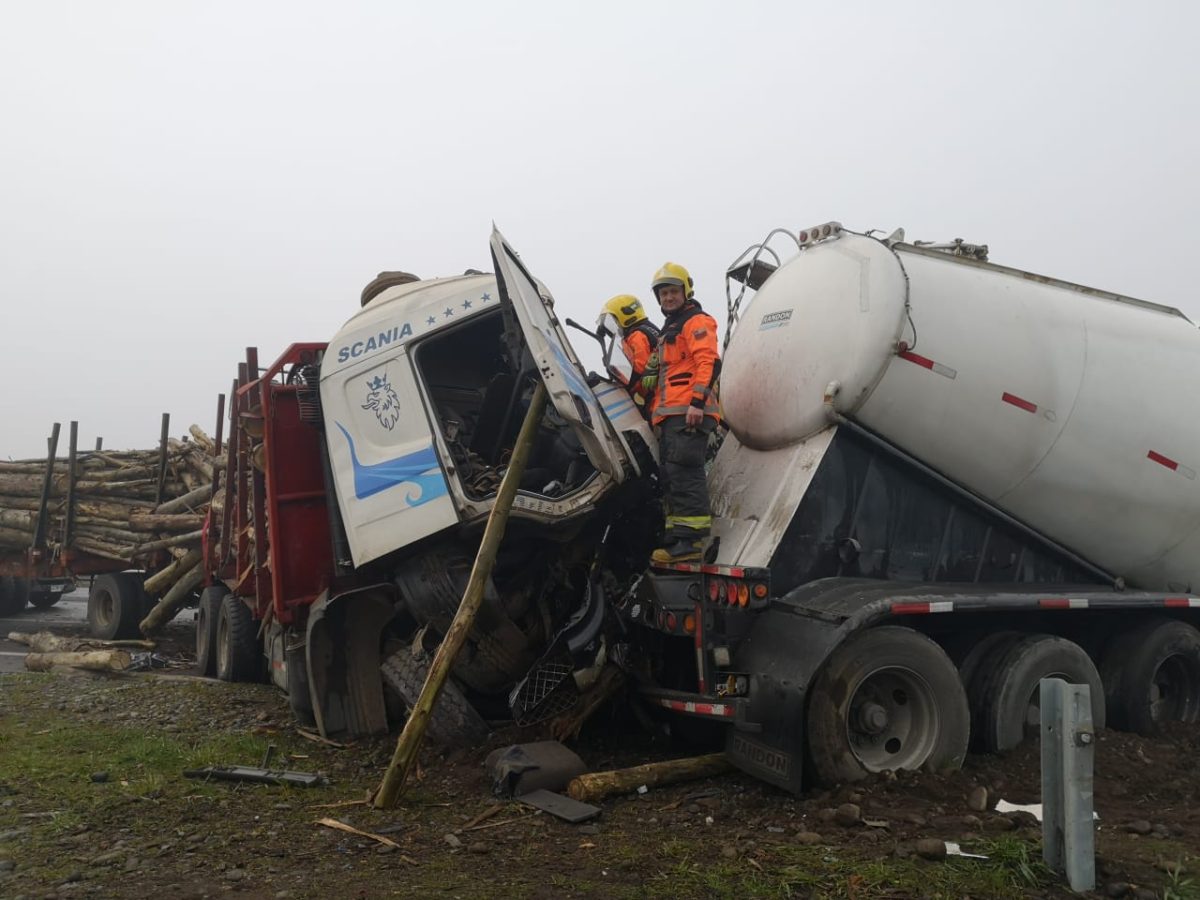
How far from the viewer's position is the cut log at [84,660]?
30.7ft

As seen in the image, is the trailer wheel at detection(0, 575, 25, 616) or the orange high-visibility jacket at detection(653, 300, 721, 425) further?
the trailer wheel at detection(0, 575, 25, 616)

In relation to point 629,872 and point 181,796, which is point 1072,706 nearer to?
point 629,872

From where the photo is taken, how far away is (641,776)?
185 inches

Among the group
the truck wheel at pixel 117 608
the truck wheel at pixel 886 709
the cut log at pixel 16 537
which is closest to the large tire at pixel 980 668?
the truck wheel at pixel 886 709

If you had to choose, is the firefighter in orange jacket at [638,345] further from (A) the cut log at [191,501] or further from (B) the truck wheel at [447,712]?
(A) the cut log at [191,501]

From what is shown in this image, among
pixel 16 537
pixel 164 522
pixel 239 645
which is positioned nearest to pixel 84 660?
pixel 239 645

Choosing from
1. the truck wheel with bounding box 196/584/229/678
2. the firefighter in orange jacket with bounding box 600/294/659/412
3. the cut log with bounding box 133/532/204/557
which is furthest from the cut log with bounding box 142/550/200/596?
the firefighter in orange jacket with bounding box 600/294/659/412

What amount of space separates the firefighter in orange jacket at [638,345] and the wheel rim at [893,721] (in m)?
2.09

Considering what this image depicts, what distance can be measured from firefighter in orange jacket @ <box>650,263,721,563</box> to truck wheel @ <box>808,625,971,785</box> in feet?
3.29

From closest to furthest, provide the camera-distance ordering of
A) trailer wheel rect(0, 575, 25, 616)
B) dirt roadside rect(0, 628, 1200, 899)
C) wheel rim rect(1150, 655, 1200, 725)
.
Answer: dirt roadside rect(0, 628, 1200, 899) < wheel rim rect(1150, 655, 1200, 725) < trailer wheel rect(0, 575, 25, 616)

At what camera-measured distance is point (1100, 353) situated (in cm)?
577

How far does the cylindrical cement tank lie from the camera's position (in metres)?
5.26

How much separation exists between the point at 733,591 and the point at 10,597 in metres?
14.7

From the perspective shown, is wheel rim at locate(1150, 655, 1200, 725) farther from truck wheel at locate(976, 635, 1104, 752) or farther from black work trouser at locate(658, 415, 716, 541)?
black work trouser at locate(658, 415, 716, 541)
